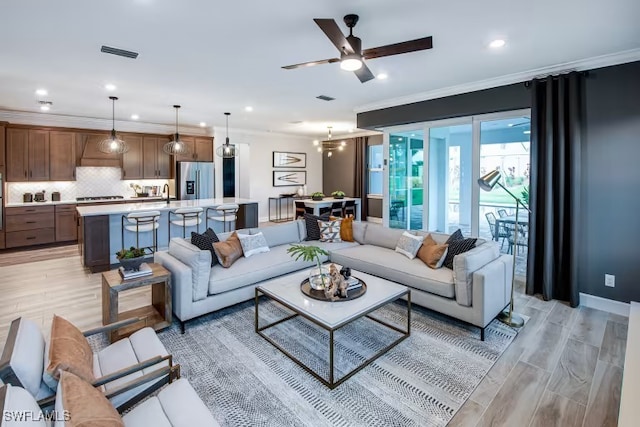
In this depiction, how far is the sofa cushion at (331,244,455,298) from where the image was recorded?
10.9 ft

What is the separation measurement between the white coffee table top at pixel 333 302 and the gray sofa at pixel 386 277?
0.50 meters

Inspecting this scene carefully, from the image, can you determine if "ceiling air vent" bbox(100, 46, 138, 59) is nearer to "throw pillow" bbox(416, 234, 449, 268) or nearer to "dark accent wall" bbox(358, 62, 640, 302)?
"throw pillow" bbox(416, 234, 449, 268)

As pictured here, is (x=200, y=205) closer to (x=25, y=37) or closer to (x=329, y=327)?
(x=25, y=37)

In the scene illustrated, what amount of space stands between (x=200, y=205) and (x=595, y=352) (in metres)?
5.62

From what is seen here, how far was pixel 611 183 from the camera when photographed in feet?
11.9

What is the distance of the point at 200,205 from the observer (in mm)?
5984

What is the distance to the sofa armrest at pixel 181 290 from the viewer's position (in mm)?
3109

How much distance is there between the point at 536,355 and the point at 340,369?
166 cm

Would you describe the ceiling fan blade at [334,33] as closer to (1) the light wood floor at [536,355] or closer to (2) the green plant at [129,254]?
(2) the green plant at [129,254]

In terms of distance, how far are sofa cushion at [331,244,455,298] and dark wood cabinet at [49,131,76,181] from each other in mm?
6274

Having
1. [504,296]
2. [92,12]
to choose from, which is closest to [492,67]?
[504,296]

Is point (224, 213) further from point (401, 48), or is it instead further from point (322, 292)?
point (401, 48)

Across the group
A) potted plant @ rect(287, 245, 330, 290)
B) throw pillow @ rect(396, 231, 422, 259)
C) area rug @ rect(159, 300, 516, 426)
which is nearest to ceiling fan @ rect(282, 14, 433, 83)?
potted plant @ rect(287, 245, 330, 290)

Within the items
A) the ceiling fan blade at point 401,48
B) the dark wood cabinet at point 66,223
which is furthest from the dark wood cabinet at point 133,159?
the ceiling fan blade at point 401,48
